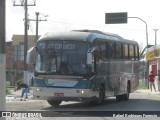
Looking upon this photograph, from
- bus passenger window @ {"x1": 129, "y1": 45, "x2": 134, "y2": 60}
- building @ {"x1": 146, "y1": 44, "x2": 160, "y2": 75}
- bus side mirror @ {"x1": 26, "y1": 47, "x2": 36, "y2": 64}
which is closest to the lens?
bus side mirror @ {"x1": 26, "y1": 47, "x2": 36, "y2": 64}

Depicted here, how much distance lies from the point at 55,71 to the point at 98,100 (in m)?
2.78

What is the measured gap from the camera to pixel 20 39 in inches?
3639

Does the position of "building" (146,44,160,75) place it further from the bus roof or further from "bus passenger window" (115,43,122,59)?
the bus roof

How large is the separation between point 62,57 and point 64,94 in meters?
1.60

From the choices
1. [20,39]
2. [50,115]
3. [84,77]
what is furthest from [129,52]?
[20,39]

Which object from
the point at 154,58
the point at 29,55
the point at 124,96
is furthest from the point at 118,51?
the point at 154,58

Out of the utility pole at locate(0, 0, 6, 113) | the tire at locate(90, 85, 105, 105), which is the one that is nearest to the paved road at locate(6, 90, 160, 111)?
the tire at locate(90, 85, 105, 105)

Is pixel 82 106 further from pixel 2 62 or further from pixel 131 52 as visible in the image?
pixel 2 62

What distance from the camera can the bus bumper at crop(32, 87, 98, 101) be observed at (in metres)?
19.5

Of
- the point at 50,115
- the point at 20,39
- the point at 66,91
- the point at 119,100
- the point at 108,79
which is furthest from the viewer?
the point at 20,39

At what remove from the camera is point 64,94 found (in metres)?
19.5

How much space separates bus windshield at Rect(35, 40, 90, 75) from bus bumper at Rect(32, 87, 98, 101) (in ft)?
2.38

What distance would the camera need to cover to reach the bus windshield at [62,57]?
64.6 ft

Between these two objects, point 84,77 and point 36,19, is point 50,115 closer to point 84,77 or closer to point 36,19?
point 84,77
